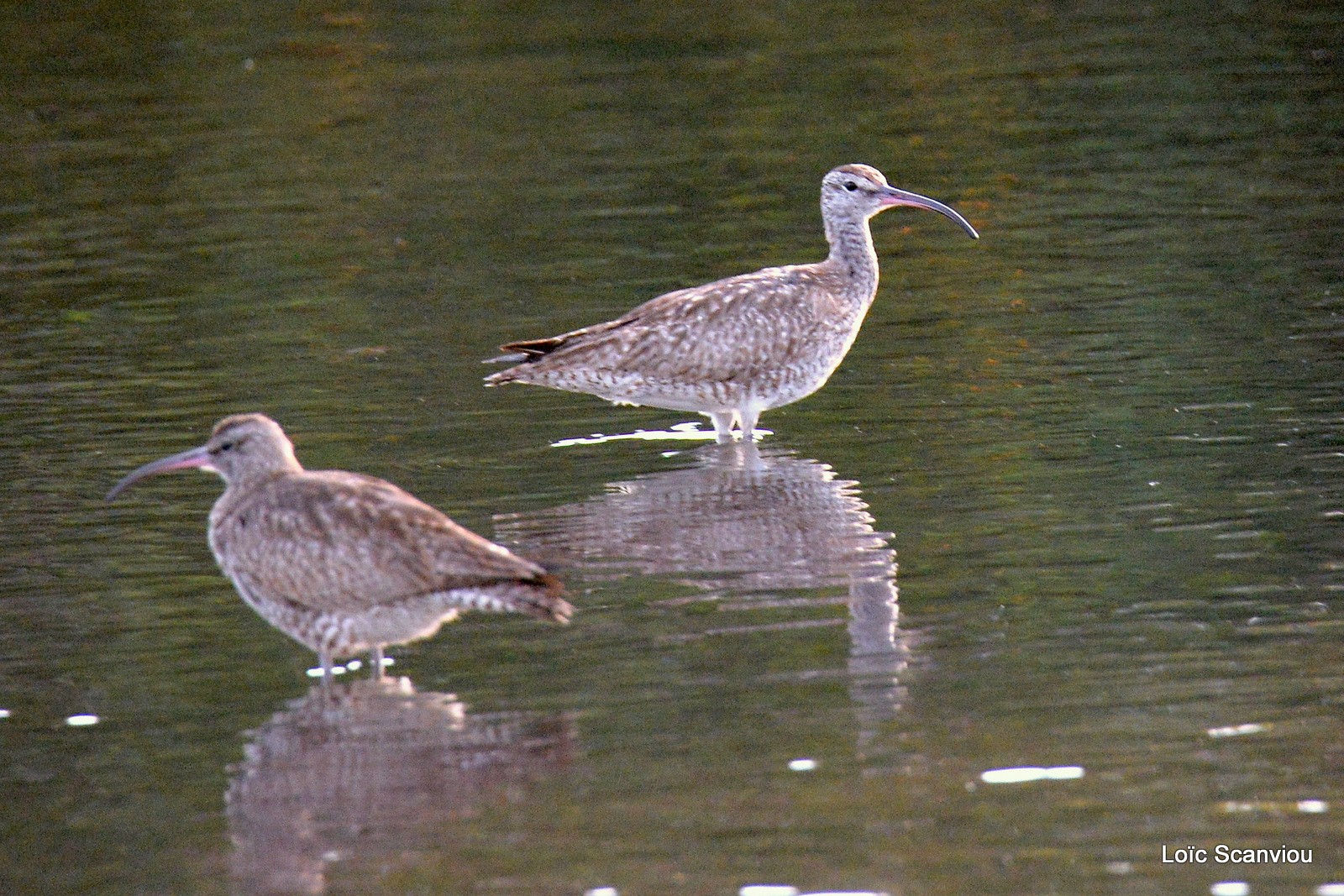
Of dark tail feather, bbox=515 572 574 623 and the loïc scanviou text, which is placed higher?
dark tail feather, bbox=515 572 574 623

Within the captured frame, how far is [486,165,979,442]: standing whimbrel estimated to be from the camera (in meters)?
13.6

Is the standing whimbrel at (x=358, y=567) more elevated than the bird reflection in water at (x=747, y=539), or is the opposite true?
the standing whimbrel at (x=358, y=567)

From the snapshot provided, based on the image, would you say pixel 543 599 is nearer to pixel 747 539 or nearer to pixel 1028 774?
pixel 1028 774

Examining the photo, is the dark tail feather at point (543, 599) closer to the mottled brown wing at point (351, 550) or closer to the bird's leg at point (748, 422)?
the mottled brown wing at point (351, 550)

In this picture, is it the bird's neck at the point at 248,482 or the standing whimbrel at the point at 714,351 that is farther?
the standing whimbrel at the point at 714,351

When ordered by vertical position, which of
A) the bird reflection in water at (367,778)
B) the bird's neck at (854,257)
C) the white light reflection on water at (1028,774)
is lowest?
the white light reflection on water at (1028,774)

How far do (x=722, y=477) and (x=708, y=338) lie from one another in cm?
115

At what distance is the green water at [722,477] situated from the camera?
8.00 m

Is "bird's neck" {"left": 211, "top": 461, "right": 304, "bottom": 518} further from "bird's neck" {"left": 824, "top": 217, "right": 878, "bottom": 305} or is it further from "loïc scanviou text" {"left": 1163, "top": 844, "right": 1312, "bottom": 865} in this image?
"bird's neck" {"left": 824, "top": 217, "right": 878, "bottom": 305}

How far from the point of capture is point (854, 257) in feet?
48.0

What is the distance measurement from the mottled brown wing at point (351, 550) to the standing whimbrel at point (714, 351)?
3.87 metres

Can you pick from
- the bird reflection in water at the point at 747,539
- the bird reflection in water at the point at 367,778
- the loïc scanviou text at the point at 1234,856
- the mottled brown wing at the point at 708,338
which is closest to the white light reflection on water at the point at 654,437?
the mottled brown wing at the point at 708,338

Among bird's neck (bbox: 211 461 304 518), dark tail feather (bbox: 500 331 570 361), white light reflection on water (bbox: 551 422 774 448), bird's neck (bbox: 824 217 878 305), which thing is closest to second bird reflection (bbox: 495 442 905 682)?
white light reflection on water (bbox: 551 422 774 448)

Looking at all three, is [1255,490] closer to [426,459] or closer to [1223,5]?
[426,459]
